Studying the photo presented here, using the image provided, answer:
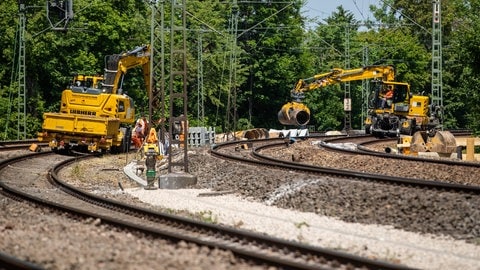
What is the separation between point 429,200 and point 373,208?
99 cm

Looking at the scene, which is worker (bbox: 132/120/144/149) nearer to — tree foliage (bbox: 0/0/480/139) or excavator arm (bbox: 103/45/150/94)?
excavator arm (bbox: 103/45/150/94)

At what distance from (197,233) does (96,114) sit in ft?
71.4

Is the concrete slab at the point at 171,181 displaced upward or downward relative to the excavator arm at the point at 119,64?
downward

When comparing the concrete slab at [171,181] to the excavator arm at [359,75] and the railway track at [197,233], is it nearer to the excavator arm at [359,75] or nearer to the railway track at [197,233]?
the railway track at [197,233]

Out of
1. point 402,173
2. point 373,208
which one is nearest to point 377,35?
point 402,173

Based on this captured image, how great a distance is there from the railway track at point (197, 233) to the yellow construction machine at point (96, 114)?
1102cm

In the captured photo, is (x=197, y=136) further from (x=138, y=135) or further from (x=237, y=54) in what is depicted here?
(x=237, y=54)

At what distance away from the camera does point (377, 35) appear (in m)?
101

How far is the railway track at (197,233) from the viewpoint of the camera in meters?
10.0

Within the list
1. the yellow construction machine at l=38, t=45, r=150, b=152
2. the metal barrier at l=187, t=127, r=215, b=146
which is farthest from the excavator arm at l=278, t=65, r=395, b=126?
the yellow construction machine at l=38, t=45, r=150, b=152

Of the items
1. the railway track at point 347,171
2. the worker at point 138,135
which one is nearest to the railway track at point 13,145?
the worker at point 138,135

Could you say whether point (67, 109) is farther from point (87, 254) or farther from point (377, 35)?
point (377, 35)

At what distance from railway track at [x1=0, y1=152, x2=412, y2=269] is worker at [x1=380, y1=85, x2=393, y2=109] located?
26723 millimetres

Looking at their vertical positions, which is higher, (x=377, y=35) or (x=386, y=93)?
(x=377, y=35)
